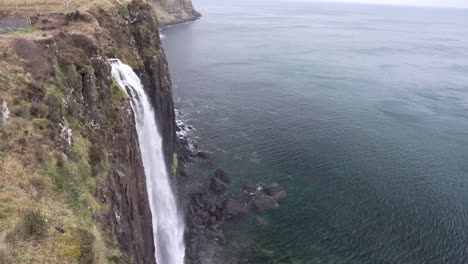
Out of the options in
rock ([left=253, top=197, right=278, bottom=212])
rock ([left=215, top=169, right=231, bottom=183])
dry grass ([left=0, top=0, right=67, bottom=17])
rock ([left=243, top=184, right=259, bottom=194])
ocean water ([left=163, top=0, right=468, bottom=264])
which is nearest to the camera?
dry grass ([left=0, top=0, right=67, bottom=17])

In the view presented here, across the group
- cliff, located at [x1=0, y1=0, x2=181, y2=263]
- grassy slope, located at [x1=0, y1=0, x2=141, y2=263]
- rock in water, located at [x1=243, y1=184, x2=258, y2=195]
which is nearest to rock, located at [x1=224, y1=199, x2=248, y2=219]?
rock in water, located at [x1=243, y1=184, x2=258, y2=195]

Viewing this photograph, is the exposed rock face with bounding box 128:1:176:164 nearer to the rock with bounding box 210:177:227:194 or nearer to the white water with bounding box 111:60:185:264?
the white water with bounding box 111:60:185:264

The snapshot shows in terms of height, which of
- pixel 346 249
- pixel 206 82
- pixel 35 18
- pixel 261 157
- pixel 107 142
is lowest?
pixel 346 249

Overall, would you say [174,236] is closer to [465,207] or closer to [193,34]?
[465,207]

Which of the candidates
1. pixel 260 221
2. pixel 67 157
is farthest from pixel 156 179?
pixel 67 157

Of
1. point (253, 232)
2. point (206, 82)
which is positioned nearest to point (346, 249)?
point (253, 232)

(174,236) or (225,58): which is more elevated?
(225,58)
